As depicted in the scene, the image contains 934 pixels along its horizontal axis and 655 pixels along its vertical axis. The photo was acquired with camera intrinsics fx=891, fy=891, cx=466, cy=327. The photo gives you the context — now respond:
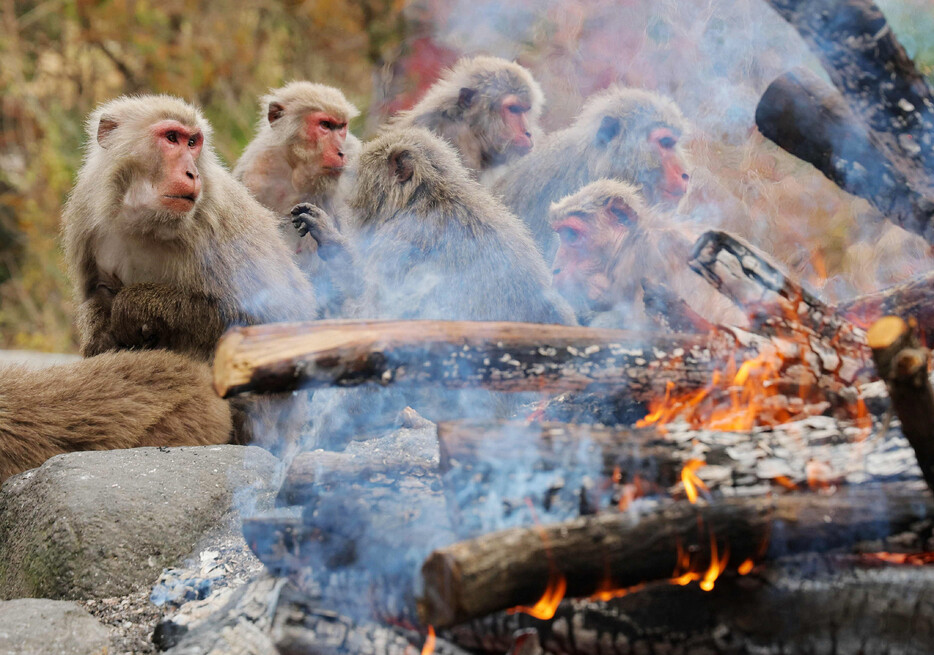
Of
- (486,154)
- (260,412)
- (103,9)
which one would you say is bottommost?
(260,412)

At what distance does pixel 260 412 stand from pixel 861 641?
2.86 metres

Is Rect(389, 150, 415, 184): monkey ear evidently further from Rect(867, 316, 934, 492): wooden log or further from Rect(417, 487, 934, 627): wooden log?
Rect(867, 316, 934, 492): wooden log

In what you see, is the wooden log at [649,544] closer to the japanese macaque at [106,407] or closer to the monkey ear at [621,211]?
the japanese macaque at [106,407]

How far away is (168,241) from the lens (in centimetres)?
377

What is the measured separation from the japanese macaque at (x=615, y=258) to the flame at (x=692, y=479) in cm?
207

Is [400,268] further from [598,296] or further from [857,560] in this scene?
[857,560]

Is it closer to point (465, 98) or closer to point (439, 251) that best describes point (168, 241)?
point (439, 251)

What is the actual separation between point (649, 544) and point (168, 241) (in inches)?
109

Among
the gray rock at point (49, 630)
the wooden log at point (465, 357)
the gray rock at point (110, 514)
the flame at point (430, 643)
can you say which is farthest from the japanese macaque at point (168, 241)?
the flame at point (430, 643)

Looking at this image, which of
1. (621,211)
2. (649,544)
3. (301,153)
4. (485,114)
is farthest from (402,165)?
(649,544)

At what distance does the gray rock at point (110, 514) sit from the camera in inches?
103

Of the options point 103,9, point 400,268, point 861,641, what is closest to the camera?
point 861,641

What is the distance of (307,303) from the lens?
13.1 ft

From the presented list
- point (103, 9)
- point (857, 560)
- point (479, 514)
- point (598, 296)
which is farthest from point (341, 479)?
point (103, 9)
